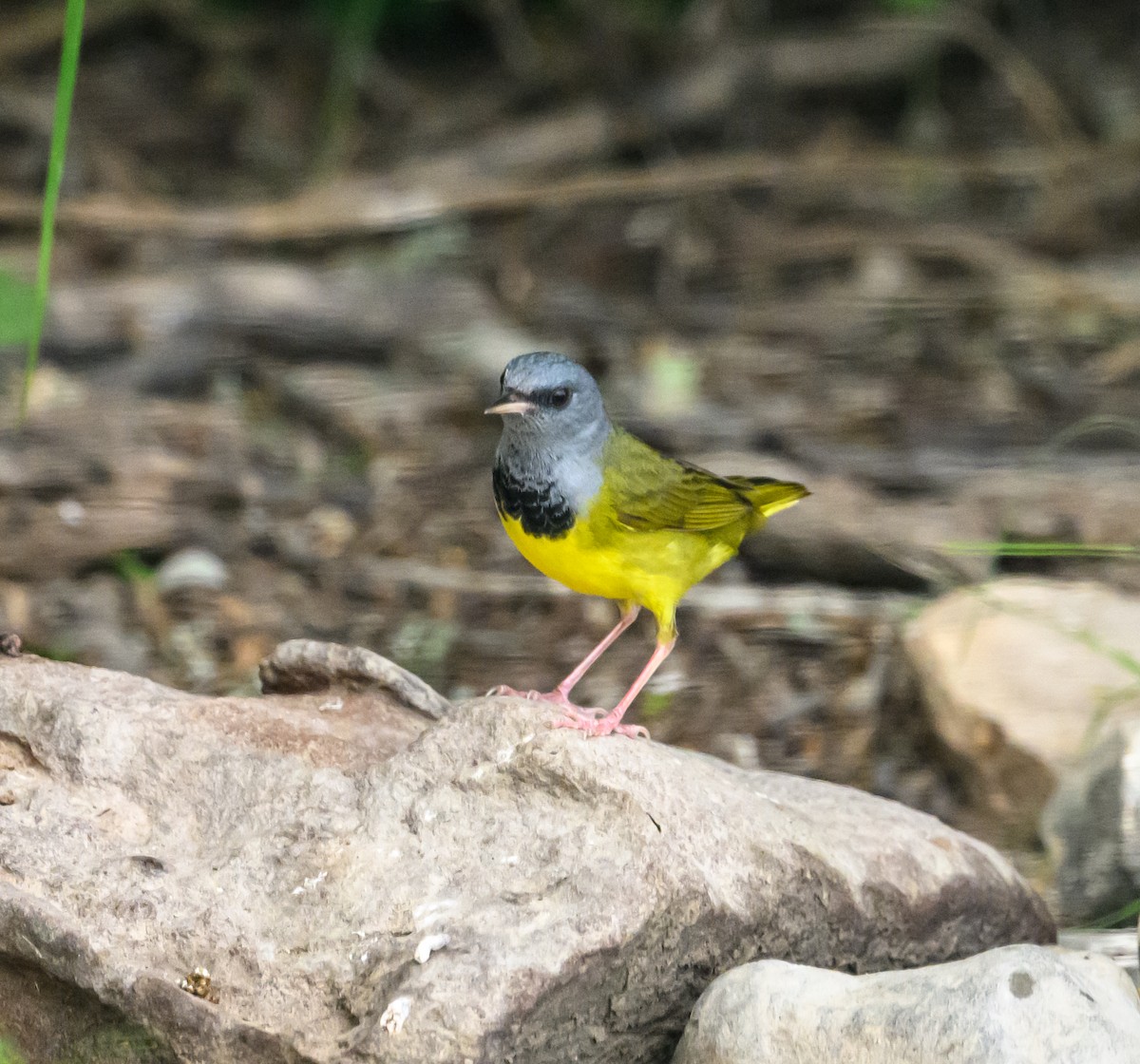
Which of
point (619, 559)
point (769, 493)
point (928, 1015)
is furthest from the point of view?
point (769, 493)

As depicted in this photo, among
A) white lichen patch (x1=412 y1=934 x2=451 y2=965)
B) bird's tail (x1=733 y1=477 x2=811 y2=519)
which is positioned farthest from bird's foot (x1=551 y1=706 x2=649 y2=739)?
bird's tail (x1=733 y1=477 x2=811 y2=519)

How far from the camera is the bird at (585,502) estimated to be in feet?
13.2

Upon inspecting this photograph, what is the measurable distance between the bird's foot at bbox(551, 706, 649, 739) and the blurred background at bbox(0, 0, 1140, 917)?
3.36 ft

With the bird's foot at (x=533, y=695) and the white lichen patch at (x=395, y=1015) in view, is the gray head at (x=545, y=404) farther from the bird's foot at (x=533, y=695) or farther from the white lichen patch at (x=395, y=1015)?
the white lichen patch at (x=395, y=1015)

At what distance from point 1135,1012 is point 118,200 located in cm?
658

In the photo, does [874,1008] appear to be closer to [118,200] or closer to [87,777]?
[87,777]

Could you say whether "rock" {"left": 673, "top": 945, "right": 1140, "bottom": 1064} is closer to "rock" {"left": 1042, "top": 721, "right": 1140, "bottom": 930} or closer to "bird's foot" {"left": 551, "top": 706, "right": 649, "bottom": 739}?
"bird's foot" {"left": 551, "top": 706, "right": 649, "bottom": 739}

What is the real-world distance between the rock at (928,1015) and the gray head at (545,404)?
1487mm

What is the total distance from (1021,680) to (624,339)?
333cm

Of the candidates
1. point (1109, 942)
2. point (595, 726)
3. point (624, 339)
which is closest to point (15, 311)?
point (595, 726)

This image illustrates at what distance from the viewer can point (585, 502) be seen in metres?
4.05

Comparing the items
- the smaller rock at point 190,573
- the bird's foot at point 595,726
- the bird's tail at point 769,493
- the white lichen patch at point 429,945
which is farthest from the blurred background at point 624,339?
the white lichen patch at point 429,945

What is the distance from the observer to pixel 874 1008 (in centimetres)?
298

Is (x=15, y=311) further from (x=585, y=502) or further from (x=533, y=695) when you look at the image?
(x=533, y=695)
